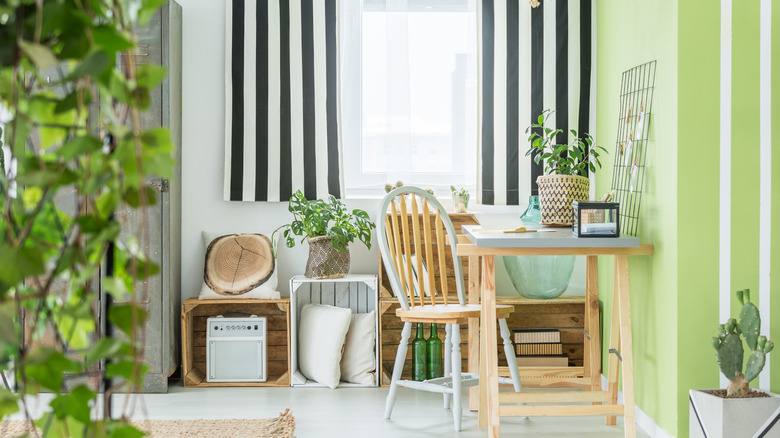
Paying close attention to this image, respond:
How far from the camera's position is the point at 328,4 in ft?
12.9

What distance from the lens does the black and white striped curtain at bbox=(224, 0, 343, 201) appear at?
12.9 ft

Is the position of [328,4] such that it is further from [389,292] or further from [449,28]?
[389,292]

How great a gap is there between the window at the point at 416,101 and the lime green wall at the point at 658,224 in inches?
38.6

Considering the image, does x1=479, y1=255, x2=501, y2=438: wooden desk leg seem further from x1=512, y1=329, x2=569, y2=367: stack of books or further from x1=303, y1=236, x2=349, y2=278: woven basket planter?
x1=303, y1=236, x2=349, y2=278: woven basket planter

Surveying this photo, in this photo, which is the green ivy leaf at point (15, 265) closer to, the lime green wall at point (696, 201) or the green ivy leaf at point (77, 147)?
the green ivy leaf at point (77, 147)

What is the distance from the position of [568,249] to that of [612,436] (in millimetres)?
892

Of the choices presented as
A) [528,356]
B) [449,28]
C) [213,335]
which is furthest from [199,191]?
[528,356]

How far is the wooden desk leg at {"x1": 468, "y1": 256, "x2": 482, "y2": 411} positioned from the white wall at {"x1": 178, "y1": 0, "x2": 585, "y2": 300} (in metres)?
0.80

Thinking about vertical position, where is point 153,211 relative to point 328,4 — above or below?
below

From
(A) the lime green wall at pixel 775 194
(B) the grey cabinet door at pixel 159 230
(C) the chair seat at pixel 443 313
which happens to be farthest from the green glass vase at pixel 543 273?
(B) the grey cabinet door at pixel 159 230

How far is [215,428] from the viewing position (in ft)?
9.53

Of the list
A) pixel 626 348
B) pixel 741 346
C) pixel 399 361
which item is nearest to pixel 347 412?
pixel 399 361

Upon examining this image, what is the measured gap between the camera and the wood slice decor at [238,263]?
374 cm

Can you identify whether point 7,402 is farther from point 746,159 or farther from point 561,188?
point 561,188
